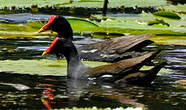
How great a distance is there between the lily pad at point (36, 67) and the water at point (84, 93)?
9cm

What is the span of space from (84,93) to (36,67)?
5.98 ft

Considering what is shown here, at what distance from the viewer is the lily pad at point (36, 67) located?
9.04 meters

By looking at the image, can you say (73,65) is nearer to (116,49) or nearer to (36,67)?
(36,67)

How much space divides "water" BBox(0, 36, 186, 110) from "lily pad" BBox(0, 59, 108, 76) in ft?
0.31

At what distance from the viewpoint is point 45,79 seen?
8.91m

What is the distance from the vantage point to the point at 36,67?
9.44 metres

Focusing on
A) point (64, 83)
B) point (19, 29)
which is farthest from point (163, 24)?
point (64, 83)

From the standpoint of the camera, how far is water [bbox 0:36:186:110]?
276 inches

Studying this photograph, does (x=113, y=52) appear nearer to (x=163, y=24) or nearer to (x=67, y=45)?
(x=67, y=45)

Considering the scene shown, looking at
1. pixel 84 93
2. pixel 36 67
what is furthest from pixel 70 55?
pixel 84 93

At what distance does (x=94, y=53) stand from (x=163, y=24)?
3.67 metres

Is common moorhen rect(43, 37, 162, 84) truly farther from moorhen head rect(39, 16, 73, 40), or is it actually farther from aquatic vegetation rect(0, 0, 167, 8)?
aquatic vegetation rect(0, 0, 167, 8)

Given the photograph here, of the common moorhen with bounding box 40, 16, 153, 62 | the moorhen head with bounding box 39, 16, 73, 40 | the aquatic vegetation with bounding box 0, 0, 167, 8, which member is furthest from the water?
the aquatic vegetation with bounding box 0, 0, 167, 8

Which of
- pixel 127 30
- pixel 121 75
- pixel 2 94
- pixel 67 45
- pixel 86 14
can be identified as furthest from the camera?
pixel 86 14
